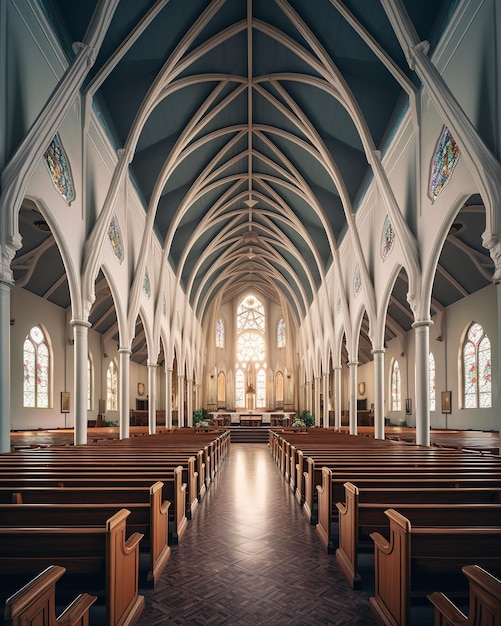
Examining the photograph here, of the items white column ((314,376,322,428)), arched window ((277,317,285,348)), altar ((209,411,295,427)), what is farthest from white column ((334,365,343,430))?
arched window ((277,317,285,348))

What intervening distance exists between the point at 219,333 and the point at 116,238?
91.1 feet

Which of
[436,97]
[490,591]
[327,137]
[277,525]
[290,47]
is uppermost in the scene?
[290,47]

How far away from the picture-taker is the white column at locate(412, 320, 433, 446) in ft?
38.2

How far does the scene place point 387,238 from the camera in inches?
574

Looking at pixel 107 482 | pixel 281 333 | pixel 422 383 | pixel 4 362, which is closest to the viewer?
pixel 107 482

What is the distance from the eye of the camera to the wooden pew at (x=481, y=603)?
2.09 m

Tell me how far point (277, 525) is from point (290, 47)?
481 inches

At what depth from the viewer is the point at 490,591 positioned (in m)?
2.12

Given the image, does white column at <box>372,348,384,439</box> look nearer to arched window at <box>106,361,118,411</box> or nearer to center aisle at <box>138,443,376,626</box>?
center aisle at <box>138,443,376,626</box>

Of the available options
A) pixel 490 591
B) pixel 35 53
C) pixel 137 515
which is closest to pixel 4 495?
pixel 137 515

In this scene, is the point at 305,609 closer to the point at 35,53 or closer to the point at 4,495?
the point at 4,495

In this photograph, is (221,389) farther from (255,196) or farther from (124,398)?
(124,398)

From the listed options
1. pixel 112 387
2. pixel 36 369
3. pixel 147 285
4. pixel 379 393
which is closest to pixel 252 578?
pixel 379 393

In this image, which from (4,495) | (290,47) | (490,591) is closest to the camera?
(490,591)
